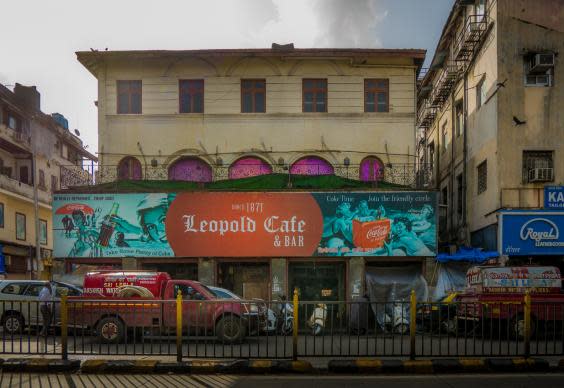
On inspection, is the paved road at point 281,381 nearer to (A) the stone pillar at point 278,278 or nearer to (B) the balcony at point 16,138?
(A) the stone pillar at point 278,278

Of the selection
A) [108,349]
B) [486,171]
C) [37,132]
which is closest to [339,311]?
[108,349]

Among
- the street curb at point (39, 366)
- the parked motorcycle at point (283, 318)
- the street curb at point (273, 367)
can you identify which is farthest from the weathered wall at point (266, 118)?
the street curb at point (273, 367)

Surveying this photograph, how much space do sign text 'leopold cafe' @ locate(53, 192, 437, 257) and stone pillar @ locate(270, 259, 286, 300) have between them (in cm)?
37

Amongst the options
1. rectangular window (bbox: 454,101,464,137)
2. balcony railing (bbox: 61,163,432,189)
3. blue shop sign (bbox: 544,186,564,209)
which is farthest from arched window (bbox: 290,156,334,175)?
blue shop sign (bbox: 544,186,564,209)

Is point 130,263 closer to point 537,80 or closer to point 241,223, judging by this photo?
point 241,223

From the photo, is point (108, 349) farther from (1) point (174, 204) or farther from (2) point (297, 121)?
(2) point (297, 121)

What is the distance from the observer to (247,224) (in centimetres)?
2162

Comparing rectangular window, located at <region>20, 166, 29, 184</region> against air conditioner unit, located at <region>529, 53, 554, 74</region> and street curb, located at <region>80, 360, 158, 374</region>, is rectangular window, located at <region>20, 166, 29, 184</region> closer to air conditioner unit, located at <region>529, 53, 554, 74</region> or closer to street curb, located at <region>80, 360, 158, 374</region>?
street curb, located at <region>80, 360, 158, 374</region>

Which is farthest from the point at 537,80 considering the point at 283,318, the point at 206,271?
the point at 283,318

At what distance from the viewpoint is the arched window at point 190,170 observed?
942 inches

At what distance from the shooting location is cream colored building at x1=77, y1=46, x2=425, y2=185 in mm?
23672

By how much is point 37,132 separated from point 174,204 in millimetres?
21593

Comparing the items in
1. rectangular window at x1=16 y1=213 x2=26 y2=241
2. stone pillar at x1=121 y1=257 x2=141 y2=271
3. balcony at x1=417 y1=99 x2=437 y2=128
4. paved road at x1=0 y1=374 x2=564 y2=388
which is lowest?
paved road at x1=0 y1=374 x2=564 y2=388

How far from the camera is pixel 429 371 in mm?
10305
